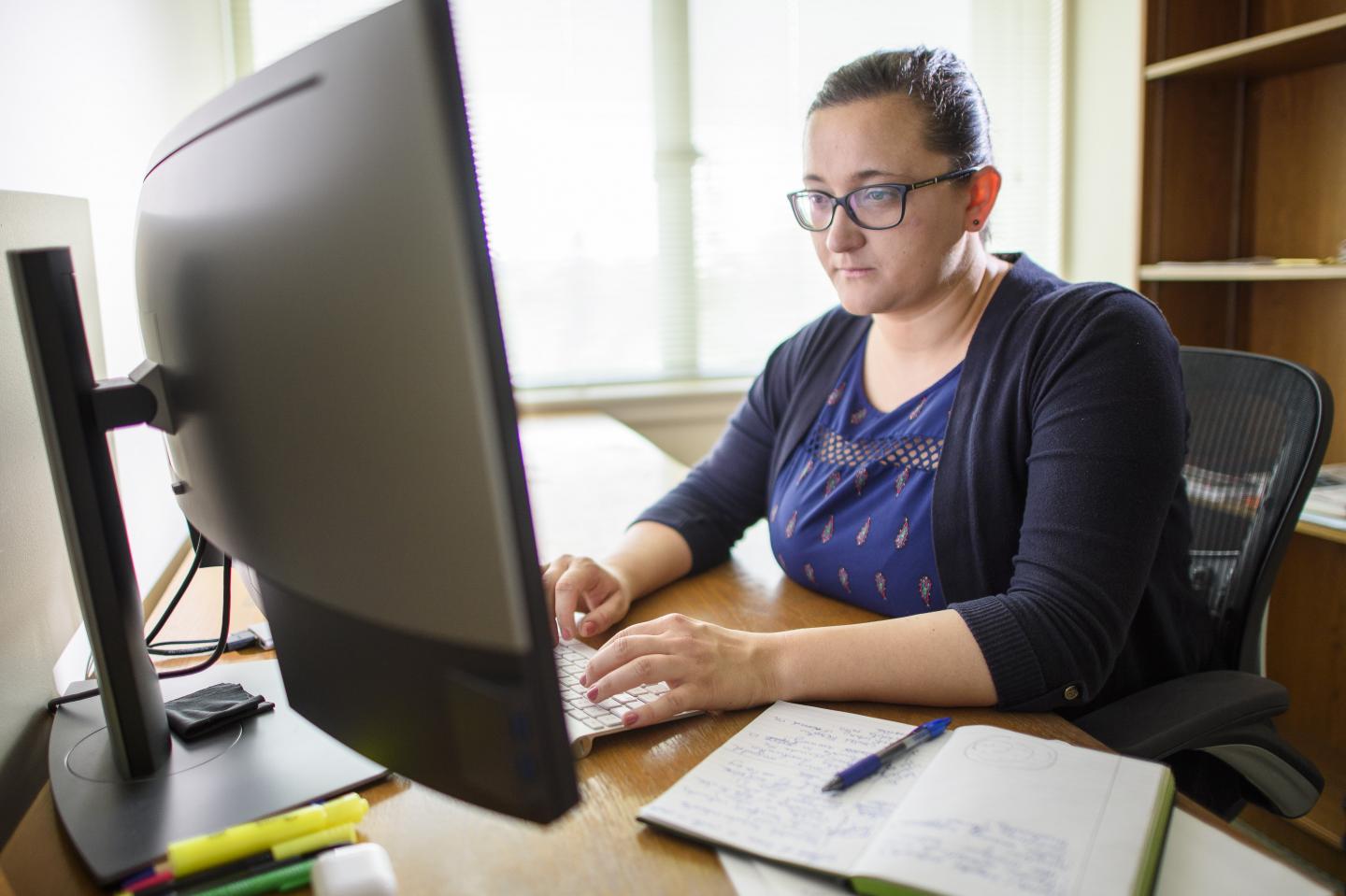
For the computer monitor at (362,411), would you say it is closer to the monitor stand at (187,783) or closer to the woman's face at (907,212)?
the monitor stand at (187,783)

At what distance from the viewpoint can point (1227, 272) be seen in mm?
2092

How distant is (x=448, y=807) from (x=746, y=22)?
106 inches

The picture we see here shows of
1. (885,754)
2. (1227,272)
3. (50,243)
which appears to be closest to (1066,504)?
(885,754)

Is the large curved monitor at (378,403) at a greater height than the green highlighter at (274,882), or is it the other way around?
the large curved monitor at (378,403)

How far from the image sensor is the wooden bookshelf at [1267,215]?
217 cm

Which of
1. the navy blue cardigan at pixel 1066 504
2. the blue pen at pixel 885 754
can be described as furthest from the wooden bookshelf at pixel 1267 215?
the blue pen at pixel 885 754

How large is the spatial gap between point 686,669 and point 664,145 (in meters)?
2.34

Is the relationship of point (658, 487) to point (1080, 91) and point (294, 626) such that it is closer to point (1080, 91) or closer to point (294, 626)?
point (294, 626)

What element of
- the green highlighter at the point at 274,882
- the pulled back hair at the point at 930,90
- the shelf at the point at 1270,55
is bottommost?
the green highlighter at the point at 274,882

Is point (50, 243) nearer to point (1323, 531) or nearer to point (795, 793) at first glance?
point (795, 793)

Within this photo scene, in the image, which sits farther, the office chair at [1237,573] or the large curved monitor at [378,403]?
the office chair at [1237,573]

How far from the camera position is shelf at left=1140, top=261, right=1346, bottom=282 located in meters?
1.90

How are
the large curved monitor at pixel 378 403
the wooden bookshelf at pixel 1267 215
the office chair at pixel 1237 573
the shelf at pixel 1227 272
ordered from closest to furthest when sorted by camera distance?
the large curved monitor at pixel 378 403, the office chair at pixel 1237 573, the shelf at pixel 1227 272, the wooden bookshelf at pixel 1267 215

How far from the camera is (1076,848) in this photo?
56cm
